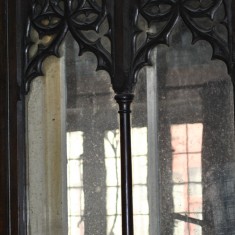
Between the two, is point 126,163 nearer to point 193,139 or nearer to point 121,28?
point 193,139

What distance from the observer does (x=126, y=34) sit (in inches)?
120

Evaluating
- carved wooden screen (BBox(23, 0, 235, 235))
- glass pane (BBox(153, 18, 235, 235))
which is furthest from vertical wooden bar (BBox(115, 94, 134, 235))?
glass pane (BBox(153, 18, 235, 235))

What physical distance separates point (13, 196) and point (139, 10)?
80cm

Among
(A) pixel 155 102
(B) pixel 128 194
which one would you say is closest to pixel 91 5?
(A) pixel 155 102

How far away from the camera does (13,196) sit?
122 inches

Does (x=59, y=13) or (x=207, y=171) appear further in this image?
(x=59, y=13)

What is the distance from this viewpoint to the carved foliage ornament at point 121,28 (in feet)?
9.68

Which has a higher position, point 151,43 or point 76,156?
point 151,43

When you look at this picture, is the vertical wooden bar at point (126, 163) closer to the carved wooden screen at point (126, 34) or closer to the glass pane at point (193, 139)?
the carved wooden screen at point (126, 34)

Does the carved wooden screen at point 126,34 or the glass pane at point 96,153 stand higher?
the carved wooden screen at point 126,34

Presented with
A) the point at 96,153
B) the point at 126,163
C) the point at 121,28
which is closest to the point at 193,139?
the point at 126,163

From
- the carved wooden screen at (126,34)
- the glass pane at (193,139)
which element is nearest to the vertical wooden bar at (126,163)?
the carved wooden screen at (126,34)

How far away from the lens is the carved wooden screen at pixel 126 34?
295cm

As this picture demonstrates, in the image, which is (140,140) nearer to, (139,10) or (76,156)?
(76,156)
